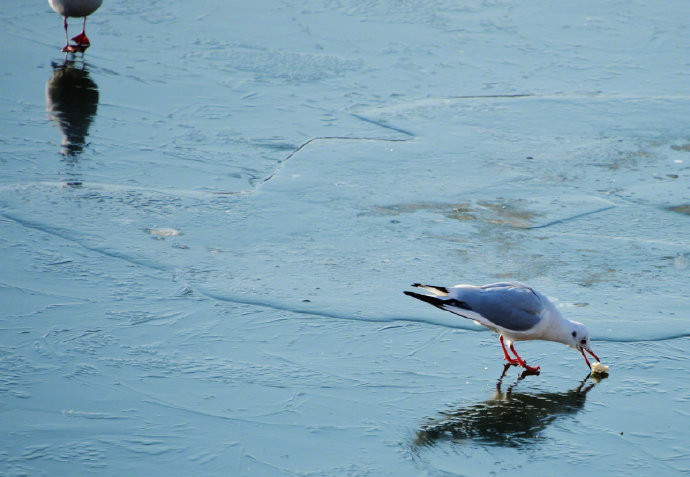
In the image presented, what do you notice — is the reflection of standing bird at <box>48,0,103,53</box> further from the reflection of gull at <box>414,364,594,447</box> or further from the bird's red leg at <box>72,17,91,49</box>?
the reflection of gull at <box>414,364,594,447</box>

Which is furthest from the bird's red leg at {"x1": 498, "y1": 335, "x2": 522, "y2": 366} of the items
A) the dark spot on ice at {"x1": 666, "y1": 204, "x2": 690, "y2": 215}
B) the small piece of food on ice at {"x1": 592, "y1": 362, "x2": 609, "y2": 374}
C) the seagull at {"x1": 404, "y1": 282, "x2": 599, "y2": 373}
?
the dark spot on ice at {"x1": 666, "y1": 204, "x2": 690, "y2": 215}

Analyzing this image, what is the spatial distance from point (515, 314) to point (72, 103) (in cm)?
580

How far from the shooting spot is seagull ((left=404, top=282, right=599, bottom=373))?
5.20 m

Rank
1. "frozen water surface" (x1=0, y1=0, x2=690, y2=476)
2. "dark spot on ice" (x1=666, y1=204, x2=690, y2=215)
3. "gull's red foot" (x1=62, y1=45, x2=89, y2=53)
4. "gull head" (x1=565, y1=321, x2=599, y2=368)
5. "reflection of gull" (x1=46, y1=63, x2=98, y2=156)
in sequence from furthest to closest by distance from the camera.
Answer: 1. "gull's red foot" (x1=62, y1=45, x2=89, y2=53)
2. "reflection of gull" (x1=46, y1=63, x2=98, y2=156)
3. "dark spot on ice" (x1=666, y1=204, x2=690, y2=215)
4. "gull head" (x1=565, y1=321, x2=599, y2=368)
5. "frozen water surface" (x1=0, y1=0, x2=690, y2=476)

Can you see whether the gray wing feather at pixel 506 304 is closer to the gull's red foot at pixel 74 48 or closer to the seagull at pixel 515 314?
the seagull at pixel 515 314

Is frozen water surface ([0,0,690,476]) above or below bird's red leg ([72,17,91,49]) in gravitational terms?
below

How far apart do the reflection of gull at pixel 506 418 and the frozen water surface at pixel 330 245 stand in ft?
0.06

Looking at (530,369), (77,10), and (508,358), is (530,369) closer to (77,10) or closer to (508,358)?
(508,358)

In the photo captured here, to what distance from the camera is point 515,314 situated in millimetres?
5207

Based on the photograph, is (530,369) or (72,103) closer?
(530,369)

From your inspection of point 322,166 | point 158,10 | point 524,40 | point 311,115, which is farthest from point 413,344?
point 158,10

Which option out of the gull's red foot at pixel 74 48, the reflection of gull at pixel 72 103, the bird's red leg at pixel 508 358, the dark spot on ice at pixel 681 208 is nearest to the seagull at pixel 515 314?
the bird's red leg at pixel 508 358

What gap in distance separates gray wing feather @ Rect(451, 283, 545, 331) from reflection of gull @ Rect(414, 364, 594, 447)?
0.32 m

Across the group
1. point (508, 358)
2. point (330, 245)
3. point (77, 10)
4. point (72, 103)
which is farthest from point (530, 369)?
point (77, 10)
